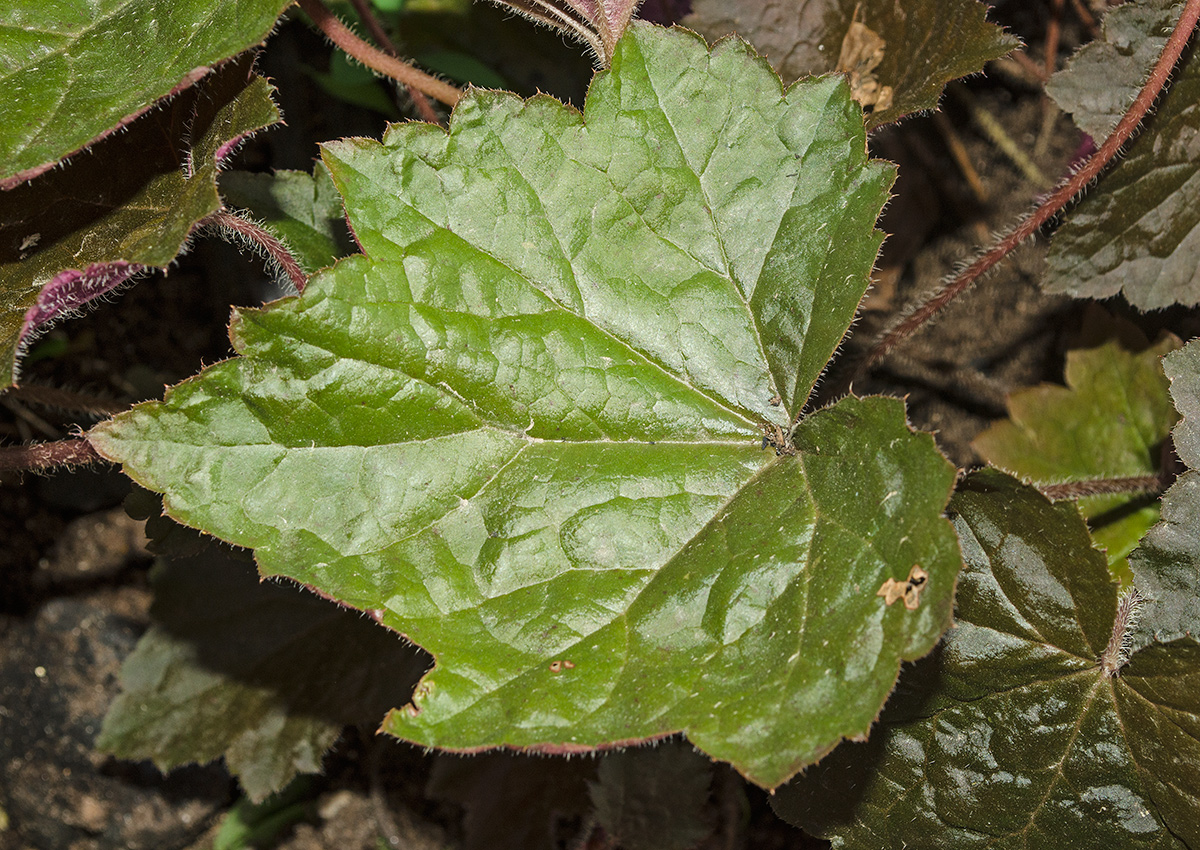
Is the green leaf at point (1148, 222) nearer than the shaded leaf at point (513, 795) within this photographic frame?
Yes

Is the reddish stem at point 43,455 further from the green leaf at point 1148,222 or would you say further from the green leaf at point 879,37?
the green leaf at point 1148,222

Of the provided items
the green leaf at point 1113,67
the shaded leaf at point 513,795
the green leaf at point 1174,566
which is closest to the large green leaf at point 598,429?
the green leaf at point 1174,566

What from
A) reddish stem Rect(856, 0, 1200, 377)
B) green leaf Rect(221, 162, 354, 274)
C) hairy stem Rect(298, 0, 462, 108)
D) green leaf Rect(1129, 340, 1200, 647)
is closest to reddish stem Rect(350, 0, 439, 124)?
hairy stem Rect(298, 0, 462, 108)

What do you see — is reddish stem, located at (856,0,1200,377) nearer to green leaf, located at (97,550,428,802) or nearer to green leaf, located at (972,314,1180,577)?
green leaf, located at (972,314,1180,577)

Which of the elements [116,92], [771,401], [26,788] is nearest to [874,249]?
[771,401]

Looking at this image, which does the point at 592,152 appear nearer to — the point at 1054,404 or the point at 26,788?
the point at 1054,404

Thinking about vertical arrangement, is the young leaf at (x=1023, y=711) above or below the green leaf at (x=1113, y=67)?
below

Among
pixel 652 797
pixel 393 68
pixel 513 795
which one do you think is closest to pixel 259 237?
pixel 393 68
